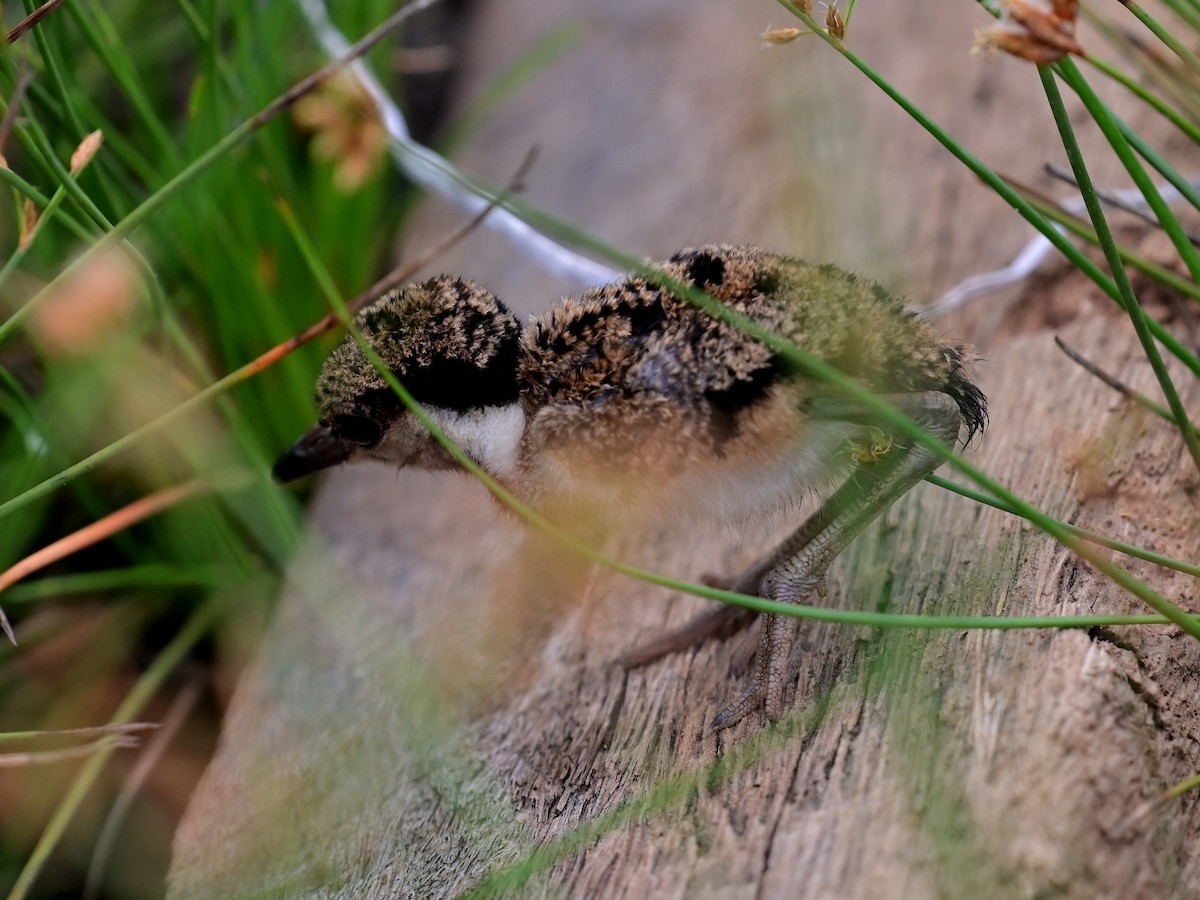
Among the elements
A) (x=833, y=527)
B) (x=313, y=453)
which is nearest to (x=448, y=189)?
(x=313, y=453)

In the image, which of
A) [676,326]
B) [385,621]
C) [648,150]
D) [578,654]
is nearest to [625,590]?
[578,654]

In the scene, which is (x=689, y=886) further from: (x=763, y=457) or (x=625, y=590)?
(x=625, y=590)

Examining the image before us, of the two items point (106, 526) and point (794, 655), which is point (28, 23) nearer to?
point (106, 526)

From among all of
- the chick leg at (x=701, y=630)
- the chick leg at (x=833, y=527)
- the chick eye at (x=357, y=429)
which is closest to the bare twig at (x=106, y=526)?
the chick eye at (x=357, y=429)

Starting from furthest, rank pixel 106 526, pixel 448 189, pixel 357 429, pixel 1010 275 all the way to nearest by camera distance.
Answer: pixel 448 189
pixel 1010 275
pixel 106 526
pixel 357 429

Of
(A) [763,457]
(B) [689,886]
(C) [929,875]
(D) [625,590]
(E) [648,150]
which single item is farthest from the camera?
(E) [648,150]

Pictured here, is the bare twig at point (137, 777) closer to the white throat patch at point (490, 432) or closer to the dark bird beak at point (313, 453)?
the dark bird beak at point (313, 453)
